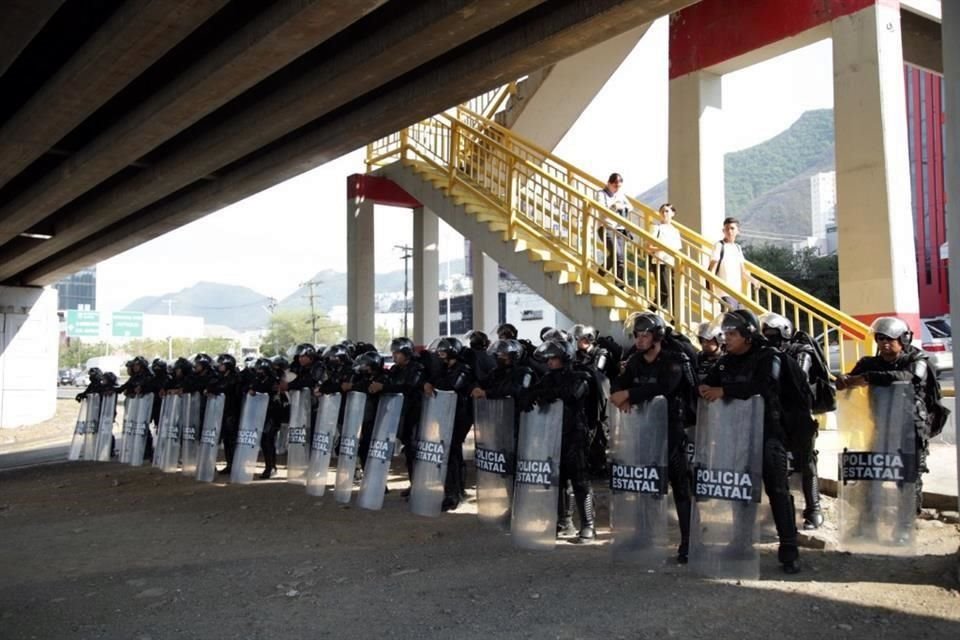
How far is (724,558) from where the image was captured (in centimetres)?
510

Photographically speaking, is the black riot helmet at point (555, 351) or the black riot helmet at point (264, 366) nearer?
the black riot helmet at point (555, 351)

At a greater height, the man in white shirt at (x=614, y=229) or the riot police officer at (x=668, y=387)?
the man in white shirt at (x=614, y=229)

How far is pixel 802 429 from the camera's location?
5.86 m

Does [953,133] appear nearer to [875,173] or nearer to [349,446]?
[875,173]

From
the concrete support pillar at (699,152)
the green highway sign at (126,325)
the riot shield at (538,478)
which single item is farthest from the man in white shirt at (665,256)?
the green highway sign at (126,325)

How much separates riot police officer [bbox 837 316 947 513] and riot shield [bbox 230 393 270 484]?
678 centimetres

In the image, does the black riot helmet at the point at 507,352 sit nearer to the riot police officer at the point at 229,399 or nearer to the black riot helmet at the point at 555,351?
the black riot helmet at the point at 555,351

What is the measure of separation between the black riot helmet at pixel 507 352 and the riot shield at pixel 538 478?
99cm

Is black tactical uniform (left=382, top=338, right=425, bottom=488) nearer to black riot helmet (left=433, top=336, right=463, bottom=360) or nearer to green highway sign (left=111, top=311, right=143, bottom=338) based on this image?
black riot helmet (left=433, top=336, right=463, bottom=360)

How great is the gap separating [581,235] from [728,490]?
577 cm

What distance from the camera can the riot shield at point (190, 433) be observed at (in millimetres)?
11156

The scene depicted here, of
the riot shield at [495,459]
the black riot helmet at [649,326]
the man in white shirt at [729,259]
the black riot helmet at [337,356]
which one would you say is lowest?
the riot shield at [495,459]

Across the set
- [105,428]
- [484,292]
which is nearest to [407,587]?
[105,428]

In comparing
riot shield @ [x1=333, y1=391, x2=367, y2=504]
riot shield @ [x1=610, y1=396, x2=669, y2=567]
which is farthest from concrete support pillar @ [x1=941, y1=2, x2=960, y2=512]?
riot shield @ [x1=333, y1=391, x2=367, y2=504]
